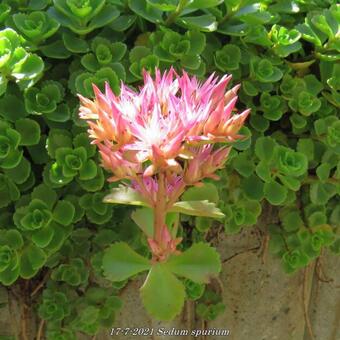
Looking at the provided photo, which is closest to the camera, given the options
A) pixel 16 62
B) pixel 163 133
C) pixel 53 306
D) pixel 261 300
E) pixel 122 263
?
pixel 163 133

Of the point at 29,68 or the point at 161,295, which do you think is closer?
the point at 161,295

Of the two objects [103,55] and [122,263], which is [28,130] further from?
[122,263]

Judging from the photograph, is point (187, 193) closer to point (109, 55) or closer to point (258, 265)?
point (109, 55)

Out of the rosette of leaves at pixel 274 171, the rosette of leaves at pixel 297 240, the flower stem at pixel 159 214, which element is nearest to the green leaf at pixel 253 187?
the rosette of leaves at pixel 274 171

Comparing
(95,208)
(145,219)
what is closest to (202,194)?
(145,219)

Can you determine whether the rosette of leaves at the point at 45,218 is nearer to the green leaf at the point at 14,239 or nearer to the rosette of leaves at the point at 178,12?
the green leaf at the point at 14,239
